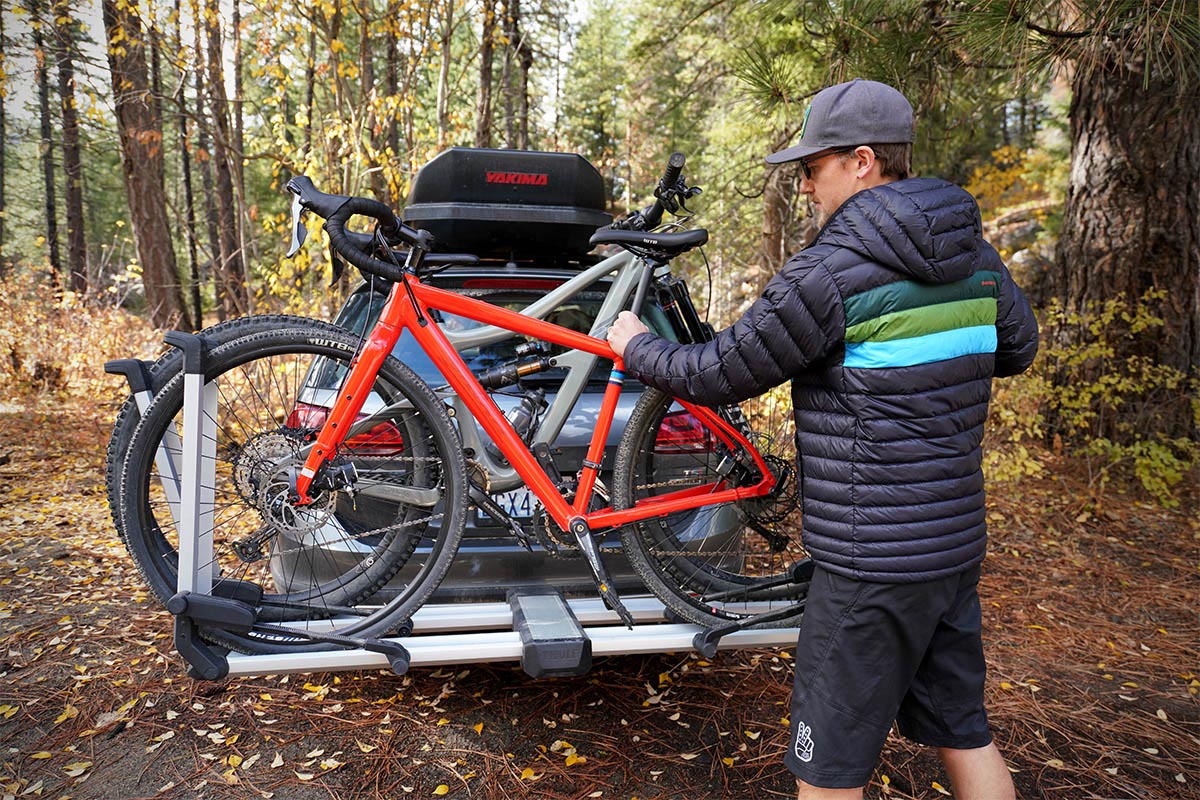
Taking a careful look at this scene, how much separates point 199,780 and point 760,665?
2.44m

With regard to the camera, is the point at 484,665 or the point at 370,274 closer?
the point at 370,274

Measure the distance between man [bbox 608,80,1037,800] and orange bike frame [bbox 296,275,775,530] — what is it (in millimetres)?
750

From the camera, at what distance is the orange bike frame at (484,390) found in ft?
8.32

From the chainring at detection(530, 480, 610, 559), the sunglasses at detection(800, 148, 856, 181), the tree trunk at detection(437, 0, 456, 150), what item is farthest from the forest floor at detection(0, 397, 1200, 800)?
the tree trunk at detection(437, 0, 456, 150)

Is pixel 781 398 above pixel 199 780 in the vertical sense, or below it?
above

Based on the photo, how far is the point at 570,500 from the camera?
2.79m

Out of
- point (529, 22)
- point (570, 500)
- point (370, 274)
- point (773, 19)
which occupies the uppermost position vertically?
point (529, 22)

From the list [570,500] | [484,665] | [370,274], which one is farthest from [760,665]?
[370,274]

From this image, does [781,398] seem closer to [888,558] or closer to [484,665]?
[484,665]

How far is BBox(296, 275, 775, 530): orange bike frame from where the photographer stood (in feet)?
8.32

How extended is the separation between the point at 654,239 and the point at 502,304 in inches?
37.8

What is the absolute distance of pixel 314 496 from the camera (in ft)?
8.29

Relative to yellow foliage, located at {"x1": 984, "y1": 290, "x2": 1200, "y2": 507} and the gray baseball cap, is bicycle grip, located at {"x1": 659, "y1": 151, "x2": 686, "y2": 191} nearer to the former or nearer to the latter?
the gray baseball cap

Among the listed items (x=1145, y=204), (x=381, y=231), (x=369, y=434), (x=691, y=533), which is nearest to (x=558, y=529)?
(x=691, y=533)
